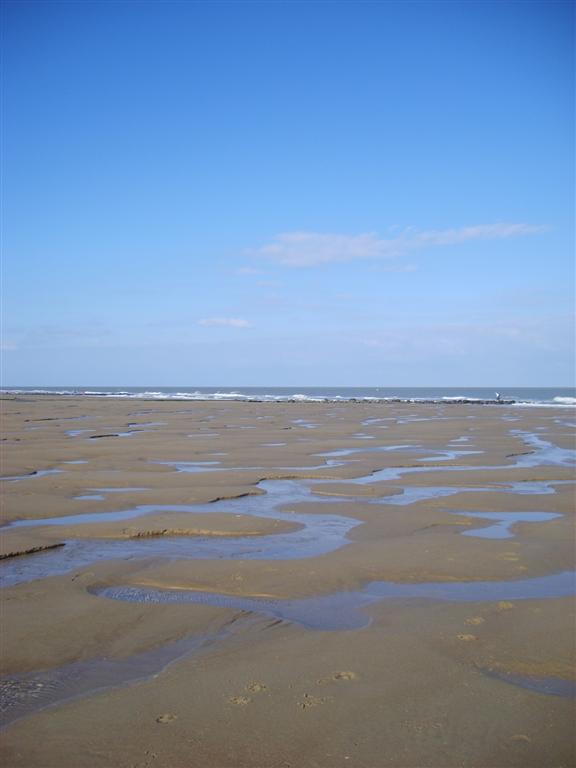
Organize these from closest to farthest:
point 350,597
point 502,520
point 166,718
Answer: point 166,718
point 350,597
point 502,520

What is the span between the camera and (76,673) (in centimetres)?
493

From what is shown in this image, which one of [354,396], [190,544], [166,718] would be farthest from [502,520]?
[354,396]

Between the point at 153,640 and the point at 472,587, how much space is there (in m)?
3.83

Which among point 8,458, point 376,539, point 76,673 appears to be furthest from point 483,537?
point 8,458

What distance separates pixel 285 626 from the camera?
5.95m

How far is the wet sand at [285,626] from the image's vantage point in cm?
400

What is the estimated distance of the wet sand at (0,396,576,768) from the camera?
4000mm

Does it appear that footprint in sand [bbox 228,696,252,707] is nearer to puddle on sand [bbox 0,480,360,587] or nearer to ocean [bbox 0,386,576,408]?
puddle on sand [bbox 0,480,360,587]

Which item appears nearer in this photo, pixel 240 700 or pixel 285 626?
pixel 240 700

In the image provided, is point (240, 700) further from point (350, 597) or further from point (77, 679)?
point (350, 597)

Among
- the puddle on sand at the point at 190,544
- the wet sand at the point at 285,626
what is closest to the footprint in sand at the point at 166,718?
the wet sand at the point at 285,626

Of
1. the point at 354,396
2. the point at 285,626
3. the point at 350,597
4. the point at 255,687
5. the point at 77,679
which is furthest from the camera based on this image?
the point at 354,396

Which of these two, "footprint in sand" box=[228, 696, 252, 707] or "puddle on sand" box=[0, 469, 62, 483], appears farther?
"puddle on sand" box=[0, 469, 62, 483]

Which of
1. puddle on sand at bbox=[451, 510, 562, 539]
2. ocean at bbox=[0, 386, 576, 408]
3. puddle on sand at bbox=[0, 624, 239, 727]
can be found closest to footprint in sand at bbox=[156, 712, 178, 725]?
puddle on sand at bbox=[0, 624, 239, 727]
